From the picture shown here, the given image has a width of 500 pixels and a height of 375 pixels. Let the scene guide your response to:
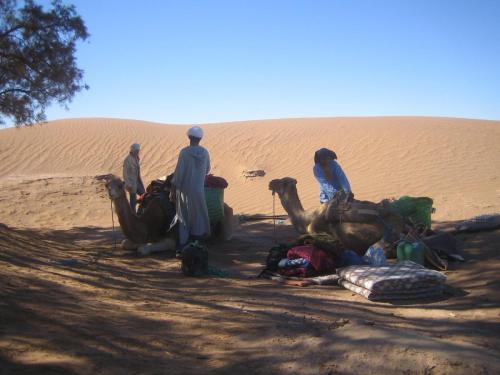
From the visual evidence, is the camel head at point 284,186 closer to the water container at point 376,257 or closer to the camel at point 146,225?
the camel at point 146,225

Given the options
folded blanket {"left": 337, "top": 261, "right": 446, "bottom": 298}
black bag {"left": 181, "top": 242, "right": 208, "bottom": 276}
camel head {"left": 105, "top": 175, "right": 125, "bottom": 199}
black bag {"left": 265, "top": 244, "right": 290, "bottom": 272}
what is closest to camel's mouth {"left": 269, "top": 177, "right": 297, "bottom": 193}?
black bag {"left": 265, "top": 244, "right": 290, "bottom": 272}

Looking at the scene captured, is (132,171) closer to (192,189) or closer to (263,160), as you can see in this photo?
(192,189)

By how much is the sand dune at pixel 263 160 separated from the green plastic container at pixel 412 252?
507cm

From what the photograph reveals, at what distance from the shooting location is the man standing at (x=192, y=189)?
7.20 meters

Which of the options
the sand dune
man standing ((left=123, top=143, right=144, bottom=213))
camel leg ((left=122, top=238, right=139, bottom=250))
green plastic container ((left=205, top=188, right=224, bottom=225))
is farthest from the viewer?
the sand dune

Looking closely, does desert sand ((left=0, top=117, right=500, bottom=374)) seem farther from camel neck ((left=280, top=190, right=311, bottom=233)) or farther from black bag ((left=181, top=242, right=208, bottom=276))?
camel neck ((left=280, top=190, right=311, bottom=233))

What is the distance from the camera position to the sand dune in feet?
44.5

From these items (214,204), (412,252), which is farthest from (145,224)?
(412,252)

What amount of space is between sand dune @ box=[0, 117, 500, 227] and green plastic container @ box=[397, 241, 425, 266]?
5.07 meters

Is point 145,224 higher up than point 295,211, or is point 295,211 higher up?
point 295,211

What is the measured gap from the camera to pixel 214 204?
26.6 ft

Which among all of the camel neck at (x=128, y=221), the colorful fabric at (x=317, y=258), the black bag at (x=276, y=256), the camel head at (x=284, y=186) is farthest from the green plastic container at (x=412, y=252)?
the camel neck at (x=128, y=221)

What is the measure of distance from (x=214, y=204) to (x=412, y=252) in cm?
352

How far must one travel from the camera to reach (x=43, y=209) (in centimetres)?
1323
